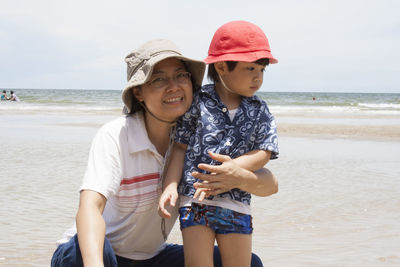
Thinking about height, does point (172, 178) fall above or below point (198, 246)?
above

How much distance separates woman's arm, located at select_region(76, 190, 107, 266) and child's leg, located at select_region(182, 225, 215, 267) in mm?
517

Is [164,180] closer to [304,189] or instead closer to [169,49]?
[169,49]

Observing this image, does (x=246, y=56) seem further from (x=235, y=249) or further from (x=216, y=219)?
(x=235, y=249)

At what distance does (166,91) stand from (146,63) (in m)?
0.17

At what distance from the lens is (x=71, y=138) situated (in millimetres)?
9875

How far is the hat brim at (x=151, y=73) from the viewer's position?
2.12 m

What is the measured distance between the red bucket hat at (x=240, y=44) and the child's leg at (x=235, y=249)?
3.07 ft

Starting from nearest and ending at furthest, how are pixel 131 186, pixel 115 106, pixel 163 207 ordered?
pixel 163 207 → pixel 131 186 → pixel 115 106

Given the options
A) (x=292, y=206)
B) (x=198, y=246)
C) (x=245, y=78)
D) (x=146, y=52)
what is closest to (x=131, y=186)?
(x=198, y=246)

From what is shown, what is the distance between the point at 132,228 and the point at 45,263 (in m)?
1.62

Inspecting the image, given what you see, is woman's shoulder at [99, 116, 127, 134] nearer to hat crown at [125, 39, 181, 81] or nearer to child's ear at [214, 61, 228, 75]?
hat crown at [125, 39, 181, 81]

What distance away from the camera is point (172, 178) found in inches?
90.0

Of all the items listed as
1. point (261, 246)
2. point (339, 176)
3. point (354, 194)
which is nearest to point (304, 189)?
point (354, 194)

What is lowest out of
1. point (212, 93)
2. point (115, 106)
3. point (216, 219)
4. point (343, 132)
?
point (115, 106)
